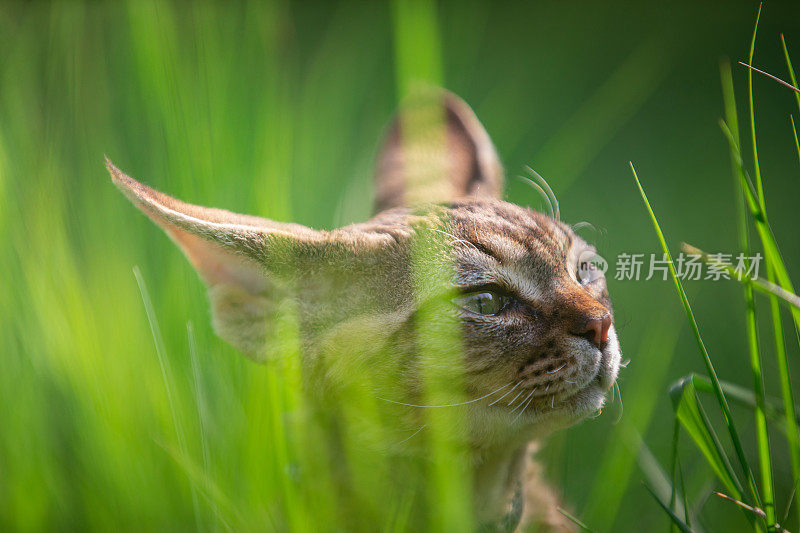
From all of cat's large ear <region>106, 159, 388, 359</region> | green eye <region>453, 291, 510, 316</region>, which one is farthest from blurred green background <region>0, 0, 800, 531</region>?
green eye <region>453, 291, 510, 316</region>

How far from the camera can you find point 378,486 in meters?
1.39

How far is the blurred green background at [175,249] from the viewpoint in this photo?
1.37m

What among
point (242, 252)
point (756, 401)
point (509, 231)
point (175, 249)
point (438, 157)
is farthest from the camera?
point (438, 157)

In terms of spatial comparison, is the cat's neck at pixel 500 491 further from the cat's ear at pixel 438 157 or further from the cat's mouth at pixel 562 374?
the cat's ear at pixel 438 157

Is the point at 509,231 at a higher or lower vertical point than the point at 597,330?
higher

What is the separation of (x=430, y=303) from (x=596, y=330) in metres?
0.33

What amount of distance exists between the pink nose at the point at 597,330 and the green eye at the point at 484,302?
175 mm

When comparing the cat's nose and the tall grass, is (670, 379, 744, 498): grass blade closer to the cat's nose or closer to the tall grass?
the tall grass

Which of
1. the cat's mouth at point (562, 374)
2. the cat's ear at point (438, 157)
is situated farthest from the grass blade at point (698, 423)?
the cat's ear at point (438, 157)

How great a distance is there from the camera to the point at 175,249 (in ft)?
5.61

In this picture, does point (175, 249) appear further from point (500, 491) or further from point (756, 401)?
point (756, 401)

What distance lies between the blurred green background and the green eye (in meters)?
0.42

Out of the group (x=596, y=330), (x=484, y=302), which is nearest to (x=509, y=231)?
(x=484, y=302)

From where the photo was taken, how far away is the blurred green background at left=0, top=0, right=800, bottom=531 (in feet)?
4.48
